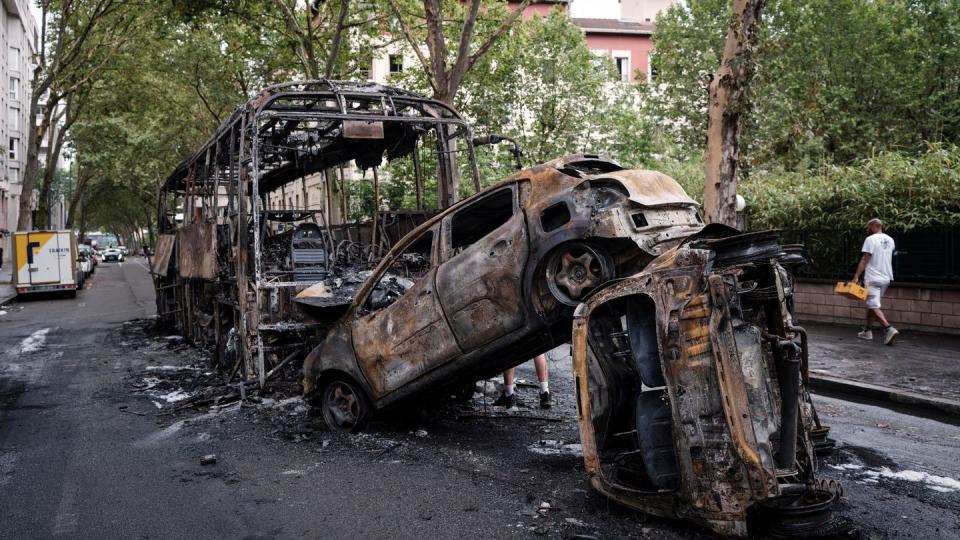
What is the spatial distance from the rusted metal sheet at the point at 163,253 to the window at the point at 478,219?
10.3 metres

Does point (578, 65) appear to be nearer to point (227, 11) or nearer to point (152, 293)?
point (227, 11)

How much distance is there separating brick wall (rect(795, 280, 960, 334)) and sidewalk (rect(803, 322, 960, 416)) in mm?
232

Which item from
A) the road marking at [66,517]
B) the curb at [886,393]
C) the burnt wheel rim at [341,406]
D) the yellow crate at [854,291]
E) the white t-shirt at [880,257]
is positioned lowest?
the curb at [886,393]

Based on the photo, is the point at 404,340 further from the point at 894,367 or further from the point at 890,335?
the point at 890,335

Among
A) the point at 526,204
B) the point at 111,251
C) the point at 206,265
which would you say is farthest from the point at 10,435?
the point at 111,251

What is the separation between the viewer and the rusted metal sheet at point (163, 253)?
15.7m

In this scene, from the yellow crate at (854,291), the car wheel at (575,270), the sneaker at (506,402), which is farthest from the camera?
the yellow crate at (854,291)

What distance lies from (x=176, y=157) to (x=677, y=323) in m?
38.6

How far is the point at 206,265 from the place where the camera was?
11.4m

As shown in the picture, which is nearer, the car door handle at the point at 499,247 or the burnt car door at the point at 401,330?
the car door handle at the point at 499,247

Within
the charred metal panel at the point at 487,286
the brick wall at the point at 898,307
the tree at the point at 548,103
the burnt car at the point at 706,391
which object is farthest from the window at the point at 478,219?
the tree at the point at 548,103

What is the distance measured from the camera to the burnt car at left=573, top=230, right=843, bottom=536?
4.18 metres

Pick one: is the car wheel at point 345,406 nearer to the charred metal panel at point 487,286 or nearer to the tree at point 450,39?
the charred metal panel at point 487,286

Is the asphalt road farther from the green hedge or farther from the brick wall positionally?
the green hedge
